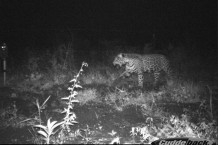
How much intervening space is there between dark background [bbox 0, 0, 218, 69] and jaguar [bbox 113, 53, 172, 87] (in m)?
4.57

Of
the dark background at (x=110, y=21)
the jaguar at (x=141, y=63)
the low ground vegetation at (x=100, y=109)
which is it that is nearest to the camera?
the low ground vegetation at (x=100, y=109)

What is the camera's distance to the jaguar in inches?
309

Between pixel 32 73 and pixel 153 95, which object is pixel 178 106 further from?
pixel 32 73

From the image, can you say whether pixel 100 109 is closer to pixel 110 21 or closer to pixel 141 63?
pixel 141 63

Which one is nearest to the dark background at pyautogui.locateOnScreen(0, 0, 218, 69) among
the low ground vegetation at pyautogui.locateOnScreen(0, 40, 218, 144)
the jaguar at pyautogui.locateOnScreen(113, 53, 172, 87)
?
the low ground vegetation at pyautogui.locateOnScreen(0, 40, 218, 144)

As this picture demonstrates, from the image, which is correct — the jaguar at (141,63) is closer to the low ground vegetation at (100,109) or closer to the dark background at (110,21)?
the low ground vegetation at (100,109)

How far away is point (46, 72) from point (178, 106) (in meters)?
4.99

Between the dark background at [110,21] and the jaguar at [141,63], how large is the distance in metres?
4.57

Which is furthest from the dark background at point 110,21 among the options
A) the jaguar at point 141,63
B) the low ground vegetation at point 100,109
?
the jaguar at point 141,63

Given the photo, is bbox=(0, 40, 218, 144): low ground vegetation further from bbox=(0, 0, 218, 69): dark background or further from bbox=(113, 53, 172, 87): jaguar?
bbox=(0, 0, 218, 69): dark background

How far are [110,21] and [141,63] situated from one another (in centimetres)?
697

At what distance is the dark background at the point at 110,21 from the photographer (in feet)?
41.7

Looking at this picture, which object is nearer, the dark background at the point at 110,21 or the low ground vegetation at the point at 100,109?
the low ground vegetation at the point at 100,109

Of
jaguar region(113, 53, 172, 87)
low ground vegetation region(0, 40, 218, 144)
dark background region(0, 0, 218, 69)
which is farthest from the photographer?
dark background region(0, 0, 218, 69)
